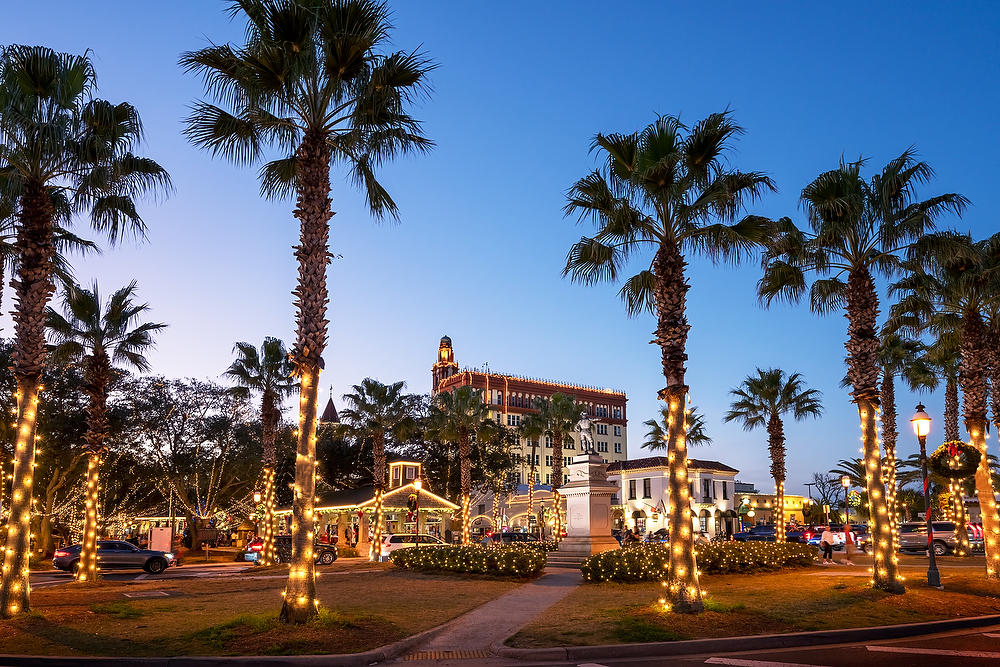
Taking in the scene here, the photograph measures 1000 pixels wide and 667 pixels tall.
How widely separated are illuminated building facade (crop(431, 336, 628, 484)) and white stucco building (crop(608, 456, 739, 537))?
23.4 meters

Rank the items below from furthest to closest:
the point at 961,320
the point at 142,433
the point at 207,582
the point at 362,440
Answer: the point at 362,440 < the point at 142,433 < the point at 207,582 < the point at 961,320

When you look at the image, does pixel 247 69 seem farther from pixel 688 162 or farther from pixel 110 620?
pixel 110 620

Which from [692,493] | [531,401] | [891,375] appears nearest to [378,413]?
[891,375]

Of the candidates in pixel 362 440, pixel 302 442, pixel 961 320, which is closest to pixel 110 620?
pixel 302 442

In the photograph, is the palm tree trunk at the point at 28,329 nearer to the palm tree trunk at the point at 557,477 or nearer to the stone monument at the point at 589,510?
the stone monument at the point at 589,510

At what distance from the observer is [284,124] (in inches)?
593

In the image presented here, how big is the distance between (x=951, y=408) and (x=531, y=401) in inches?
3288

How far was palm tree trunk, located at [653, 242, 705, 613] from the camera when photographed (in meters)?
14.2

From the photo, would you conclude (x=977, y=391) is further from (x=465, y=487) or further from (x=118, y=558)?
(x=118, y=558)

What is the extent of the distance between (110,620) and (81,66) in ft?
36.8

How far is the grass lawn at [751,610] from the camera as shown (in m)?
12.8

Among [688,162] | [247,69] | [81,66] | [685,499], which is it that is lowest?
[685,499]

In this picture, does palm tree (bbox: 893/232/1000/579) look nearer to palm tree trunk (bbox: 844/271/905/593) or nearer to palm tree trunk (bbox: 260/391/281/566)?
palm tree trunk (bbox: 844/271/905/593)

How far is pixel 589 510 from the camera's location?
30844mm
